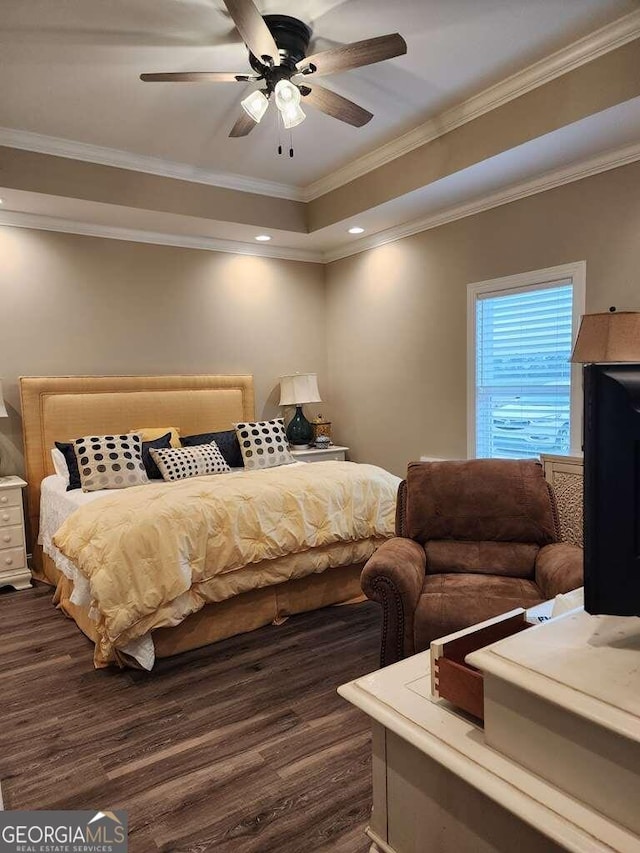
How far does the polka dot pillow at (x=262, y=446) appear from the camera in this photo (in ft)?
15.1

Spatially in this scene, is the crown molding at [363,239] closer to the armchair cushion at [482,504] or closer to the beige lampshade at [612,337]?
the beige lampshade at [612,337]

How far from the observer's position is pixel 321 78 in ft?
10.6

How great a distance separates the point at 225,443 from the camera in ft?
15.3

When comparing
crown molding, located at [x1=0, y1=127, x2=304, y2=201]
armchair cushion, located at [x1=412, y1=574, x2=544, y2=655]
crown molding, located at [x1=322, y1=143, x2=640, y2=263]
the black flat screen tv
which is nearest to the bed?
armchair cushion, located at [x1=412, y1=574, x2=544, y2=655]

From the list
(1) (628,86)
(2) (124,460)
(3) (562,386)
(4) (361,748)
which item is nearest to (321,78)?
(1) (628,86)

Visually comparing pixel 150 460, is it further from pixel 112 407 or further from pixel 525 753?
pixel 525 753

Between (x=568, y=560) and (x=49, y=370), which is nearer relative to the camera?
(x=568, y=560)

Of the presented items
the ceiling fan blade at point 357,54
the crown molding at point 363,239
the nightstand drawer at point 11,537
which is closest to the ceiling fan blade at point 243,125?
the ceiling fan blade at point 357,54

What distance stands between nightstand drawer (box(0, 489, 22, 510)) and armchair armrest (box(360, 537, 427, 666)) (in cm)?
282

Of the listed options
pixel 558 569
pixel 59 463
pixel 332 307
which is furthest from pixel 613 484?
pixel 332 307

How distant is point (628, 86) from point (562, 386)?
1772 millimetres

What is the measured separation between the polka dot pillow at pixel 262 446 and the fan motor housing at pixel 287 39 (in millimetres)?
2617

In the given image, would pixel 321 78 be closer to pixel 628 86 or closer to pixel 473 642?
pixel 628 86

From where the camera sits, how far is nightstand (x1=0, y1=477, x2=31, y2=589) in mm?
4039
